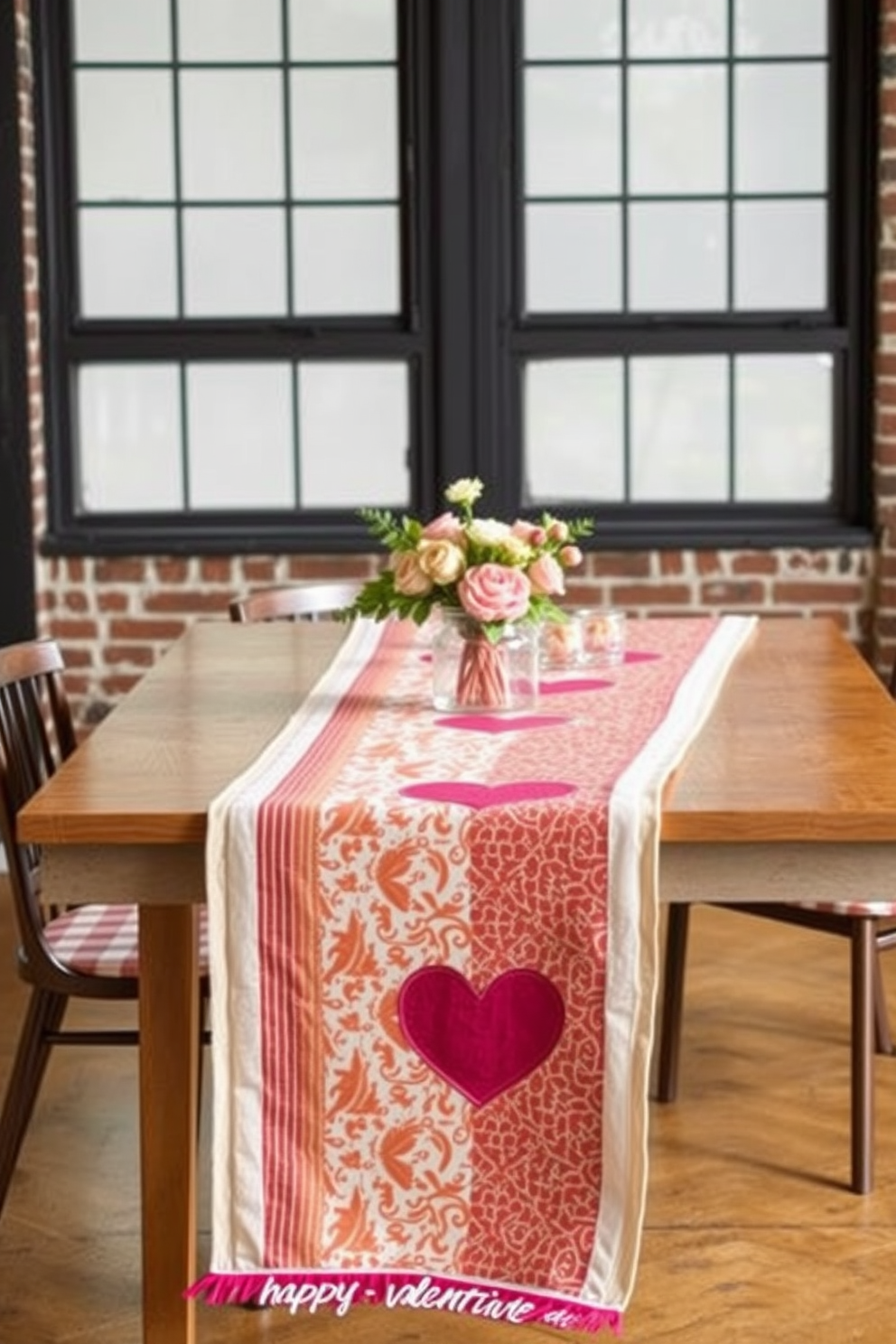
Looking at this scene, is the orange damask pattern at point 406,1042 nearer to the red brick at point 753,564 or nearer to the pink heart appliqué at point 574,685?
the pink heart appliqué at point 574,685

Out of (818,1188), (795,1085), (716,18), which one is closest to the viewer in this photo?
(818,1188)

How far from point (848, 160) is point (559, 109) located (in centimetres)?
72

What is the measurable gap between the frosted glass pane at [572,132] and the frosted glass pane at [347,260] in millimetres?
384

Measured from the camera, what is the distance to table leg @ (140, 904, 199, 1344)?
3375 millimetres

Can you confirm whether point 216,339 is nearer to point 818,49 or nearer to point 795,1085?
point 818,49

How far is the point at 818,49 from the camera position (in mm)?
6512

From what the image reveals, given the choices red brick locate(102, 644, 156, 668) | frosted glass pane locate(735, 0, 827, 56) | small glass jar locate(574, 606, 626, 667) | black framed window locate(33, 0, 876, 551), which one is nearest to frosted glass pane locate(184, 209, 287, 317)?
black framed window locate(33, 0, 876, 551)

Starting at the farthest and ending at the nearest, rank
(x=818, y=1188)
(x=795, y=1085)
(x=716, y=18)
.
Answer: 1. (x=716, y=18)
2. (x=795, y=1085)
3. (x=818, y=1188)

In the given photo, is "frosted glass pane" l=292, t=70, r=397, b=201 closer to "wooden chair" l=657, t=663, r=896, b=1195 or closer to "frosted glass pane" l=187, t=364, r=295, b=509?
"frosted glass pane" l=187, t=364, r=295, b=509

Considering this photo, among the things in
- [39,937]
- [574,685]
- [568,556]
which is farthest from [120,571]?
[39,937]

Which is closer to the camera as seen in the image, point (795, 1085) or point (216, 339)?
point (795, 1085)

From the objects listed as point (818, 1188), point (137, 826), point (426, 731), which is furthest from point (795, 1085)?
point (137, 826)

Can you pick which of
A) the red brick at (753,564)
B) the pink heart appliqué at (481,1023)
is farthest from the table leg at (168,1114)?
the red brick at (753,564)

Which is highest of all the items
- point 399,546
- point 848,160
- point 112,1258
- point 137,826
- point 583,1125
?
point 848,160
